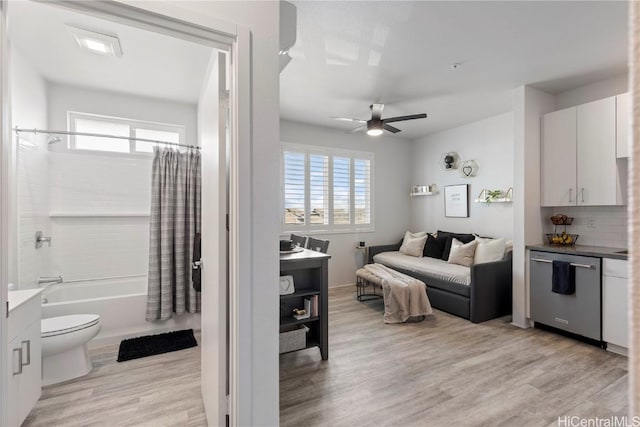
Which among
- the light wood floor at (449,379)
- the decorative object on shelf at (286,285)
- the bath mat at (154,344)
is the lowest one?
the light wood floor at (449,379)

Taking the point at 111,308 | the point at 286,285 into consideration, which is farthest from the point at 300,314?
the point at 111,308

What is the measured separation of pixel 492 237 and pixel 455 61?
9.42ft

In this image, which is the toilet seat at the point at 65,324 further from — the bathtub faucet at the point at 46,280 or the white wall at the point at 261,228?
the white wall at the point at 261,228

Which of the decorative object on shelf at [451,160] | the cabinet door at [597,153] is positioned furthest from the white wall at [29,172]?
the decorative object on shelf at [451,160]

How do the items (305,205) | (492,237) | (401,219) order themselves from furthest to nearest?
1. (401,219)
2. (305,205)
3. (492,237)

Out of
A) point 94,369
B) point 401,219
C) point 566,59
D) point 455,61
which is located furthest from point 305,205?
point 566,59

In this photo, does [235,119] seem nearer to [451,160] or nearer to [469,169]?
[469,169]

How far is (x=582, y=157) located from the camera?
3219 mm

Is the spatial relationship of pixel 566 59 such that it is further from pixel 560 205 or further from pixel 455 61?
pixel 560 205

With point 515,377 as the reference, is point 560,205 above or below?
above

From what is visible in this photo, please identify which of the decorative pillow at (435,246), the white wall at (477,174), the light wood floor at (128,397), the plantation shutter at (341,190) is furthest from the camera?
the plantation shutter at (341,190)

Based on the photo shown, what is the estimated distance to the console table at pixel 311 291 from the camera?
2562mm

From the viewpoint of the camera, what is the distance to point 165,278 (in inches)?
128

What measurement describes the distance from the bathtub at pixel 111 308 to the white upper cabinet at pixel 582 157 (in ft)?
14.2
